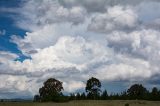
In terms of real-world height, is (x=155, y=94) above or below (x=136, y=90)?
below

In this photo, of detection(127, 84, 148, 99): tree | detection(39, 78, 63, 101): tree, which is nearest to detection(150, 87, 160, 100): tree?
detection(127, 84, 148, 99): tree

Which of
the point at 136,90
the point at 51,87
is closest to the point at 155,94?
the point at 136,90

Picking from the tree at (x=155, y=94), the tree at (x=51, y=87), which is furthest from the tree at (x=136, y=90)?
the tree at (x=51, y=87)

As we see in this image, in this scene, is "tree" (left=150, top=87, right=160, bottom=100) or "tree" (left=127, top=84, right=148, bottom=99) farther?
"tree" (left=127, top=84, right=148, bottom=99)

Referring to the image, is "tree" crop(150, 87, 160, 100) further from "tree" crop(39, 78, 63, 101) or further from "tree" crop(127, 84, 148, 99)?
"tree" crop(39, 78, 63, 101)

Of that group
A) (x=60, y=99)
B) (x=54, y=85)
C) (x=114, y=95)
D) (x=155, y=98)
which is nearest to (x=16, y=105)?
(x=60, y=99)

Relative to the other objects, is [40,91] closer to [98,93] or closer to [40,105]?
[98,93]

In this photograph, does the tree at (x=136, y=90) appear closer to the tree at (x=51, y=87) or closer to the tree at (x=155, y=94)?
the tree at (x=155, y=94)

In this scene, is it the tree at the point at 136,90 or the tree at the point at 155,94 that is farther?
the tree at the point at 136,90

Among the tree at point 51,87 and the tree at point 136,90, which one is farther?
the tree at point 136,90

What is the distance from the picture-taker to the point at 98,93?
13138 centimetres

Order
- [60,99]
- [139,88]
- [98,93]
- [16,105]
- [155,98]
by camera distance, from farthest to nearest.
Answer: [139,88] < [98,93] < [155,98] < [60,99] < [16,105]

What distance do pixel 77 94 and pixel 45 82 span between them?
15.0 metres

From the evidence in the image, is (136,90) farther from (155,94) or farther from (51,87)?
(51,87)
